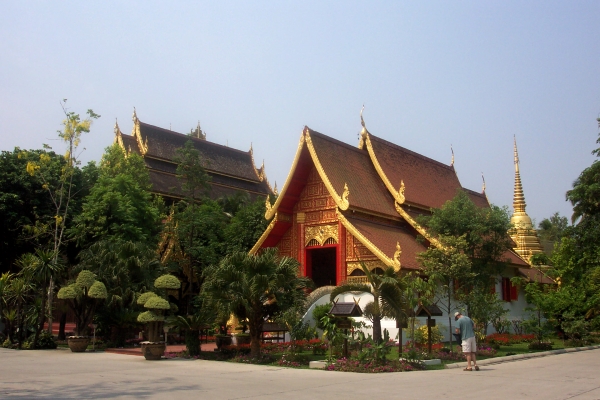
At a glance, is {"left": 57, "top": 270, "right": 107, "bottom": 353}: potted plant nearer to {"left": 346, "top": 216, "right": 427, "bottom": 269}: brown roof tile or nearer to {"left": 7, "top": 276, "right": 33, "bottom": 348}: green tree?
{"left": 7, "top": 276, "right": 33, "bottom": 348}: green tree

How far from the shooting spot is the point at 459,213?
1892 cm

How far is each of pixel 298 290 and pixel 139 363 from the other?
402 cm

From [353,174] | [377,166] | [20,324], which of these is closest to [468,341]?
[353,174]

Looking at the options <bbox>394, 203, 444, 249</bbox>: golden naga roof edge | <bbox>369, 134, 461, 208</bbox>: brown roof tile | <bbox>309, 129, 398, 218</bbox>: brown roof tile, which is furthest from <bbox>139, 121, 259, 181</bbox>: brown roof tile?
<bbox>394, 203, 444, 249</bbox>: golden naga roof edge

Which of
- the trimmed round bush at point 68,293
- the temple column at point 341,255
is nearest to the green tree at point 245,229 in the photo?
the temple column at point 341,255

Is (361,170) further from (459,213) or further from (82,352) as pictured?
(82,352)

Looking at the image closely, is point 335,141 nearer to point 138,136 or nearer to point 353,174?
point 353,174

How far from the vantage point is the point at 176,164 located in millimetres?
39719

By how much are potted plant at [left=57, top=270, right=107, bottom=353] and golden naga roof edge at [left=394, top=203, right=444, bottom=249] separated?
10075mm

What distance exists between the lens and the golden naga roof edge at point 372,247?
1814 centimetres

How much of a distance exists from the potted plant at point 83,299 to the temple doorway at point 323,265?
35.2ft

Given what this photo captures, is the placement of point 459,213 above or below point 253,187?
below

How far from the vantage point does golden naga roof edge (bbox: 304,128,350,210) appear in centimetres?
2009

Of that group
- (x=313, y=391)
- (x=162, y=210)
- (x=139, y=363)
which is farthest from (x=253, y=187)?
(x=313, y=391)
